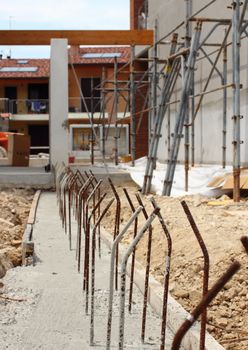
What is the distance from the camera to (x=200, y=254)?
236 inches

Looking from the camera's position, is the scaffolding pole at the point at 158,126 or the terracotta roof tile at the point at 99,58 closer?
the scaffolding pole at the point at 158,126

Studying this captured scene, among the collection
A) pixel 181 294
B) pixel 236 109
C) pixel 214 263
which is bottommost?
pixel 181 294

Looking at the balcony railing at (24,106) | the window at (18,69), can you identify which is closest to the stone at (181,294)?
the balcony railing at (24,106)

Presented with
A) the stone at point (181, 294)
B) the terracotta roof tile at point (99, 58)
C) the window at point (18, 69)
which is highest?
the terracotta roof tile at point (99, 58)

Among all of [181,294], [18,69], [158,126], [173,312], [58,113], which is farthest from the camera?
[18,69]

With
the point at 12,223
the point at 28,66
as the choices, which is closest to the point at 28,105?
the point at 28,66

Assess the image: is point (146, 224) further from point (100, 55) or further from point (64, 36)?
point (100, 55)

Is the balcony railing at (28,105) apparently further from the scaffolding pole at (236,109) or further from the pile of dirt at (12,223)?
the scaffolding pole at (236,109)

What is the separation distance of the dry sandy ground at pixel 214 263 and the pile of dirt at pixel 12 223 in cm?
133

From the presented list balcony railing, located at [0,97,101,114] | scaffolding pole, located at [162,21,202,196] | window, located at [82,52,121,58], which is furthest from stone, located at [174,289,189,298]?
window, located at [82,52,121,58]

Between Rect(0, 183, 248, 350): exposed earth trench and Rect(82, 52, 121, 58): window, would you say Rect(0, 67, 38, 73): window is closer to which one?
Rect(82, 52, 121, 58): window

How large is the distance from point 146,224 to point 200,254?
8.04 ft

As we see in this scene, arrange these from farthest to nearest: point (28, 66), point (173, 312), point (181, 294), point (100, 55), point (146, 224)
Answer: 1. point (28, 66)
2. point (100, 55)
3. point (181, 294)
4. point (173, 312)
5. point (146, 224)

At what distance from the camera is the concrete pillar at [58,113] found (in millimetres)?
16188
